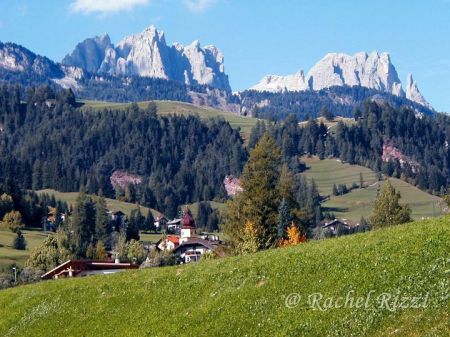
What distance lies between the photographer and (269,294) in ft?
94.4

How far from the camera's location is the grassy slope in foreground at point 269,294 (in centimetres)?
2384

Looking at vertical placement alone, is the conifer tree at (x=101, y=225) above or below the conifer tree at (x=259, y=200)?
below

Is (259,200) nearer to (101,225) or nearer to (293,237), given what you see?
(293,237)

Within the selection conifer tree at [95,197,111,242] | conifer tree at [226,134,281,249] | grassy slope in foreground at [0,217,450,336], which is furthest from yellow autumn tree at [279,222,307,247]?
conifer tree at [95,197,111,242]

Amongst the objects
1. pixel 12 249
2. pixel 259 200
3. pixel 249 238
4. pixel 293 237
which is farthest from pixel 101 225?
pixel 293 237

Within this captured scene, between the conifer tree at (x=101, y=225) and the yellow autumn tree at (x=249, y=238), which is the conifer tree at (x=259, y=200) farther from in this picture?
the conifer tree at (x=101, y=225)

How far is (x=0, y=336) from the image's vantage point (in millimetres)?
37969

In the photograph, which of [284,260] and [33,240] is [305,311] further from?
[33,240]

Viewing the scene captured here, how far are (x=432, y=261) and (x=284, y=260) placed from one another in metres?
7.75

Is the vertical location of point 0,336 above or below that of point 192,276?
below

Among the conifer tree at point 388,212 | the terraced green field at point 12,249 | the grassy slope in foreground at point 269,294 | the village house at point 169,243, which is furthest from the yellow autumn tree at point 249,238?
the village house at point 169,243

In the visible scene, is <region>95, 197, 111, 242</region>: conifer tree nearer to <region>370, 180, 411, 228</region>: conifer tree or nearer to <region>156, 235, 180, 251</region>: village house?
<region>156, 235, 180, 251</region>: village house

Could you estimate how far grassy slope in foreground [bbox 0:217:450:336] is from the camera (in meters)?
23.8

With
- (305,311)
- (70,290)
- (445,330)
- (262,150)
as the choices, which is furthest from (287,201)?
(445,330)
